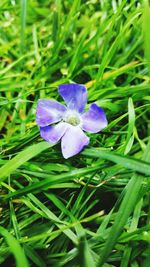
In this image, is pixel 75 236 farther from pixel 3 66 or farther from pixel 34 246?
pixel 3 66

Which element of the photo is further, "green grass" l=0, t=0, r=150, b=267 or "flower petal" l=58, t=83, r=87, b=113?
"flower petal" l=58, t=83, r=87, b=113

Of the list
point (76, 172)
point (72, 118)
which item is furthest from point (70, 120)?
point (76, 172)

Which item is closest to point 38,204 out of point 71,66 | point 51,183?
point 51,183

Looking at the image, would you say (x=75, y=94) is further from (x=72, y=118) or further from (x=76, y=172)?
(x=76, y=172)

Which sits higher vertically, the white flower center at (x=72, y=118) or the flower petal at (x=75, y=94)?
the flower petal at (x=75, y=94)

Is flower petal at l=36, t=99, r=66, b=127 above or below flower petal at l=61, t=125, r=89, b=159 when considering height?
above

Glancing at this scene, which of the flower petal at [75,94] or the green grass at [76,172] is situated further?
the flower petal at [75,94]
